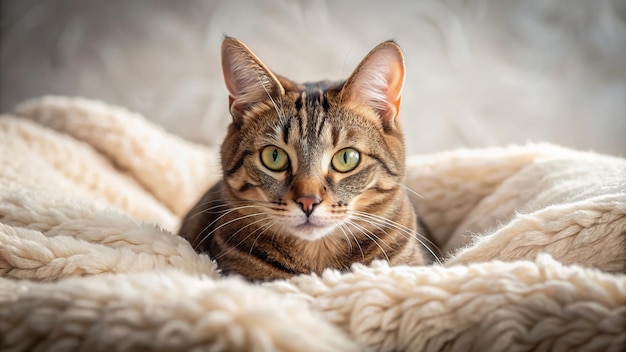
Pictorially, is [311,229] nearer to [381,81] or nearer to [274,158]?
[274,158]

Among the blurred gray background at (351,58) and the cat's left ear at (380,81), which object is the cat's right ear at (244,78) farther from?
the blurred gray background at (351,58)

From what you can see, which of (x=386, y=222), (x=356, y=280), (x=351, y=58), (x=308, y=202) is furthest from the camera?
(x=351, y=58)

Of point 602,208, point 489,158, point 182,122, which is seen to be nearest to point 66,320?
point 602,208

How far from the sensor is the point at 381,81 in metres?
1.05

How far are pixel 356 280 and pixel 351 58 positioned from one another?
1439mm

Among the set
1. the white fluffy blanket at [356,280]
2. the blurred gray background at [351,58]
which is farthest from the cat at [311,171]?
the blurred gray background at [351,58]

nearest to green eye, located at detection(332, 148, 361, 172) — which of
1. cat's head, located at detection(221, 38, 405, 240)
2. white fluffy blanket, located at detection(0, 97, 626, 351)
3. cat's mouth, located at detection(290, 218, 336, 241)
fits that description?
cat's head, located at detection(221, 38, 405, 240)

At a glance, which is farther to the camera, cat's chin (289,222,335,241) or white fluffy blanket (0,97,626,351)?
cat's chin (289,222,335,241)

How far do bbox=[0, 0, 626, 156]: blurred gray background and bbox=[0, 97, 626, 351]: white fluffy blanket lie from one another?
624mm

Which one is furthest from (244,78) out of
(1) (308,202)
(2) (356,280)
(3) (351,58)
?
(3) (351,58)

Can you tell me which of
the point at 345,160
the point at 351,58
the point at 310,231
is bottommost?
the point at 310,231

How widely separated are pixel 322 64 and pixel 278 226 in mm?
1212

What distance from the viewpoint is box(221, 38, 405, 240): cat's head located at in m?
0.94

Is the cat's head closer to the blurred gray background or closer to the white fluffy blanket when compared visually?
the white fluffy blanket
